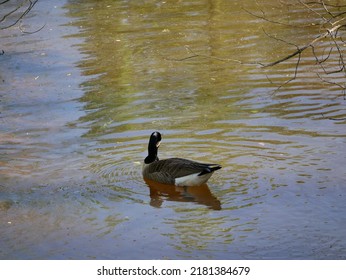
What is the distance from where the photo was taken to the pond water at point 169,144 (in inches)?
400

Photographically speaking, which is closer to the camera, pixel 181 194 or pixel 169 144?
pixel 181 194

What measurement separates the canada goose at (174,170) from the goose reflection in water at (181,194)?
0.09m

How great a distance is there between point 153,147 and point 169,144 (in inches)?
43.0

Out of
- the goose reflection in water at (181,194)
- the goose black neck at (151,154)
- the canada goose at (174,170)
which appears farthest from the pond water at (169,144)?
the goose black neck at (151,154)

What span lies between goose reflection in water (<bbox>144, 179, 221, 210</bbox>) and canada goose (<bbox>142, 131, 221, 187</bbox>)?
0.09 m

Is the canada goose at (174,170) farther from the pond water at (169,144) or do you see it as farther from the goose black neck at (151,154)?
the pond water at (169,144)

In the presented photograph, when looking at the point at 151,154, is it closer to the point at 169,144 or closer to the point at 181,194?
the point at 181,194

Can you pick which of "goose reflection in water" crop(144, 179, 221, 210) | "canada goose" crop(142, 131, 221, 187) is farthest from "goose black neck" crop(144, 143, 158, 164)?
"goose reflection in water" crop(144, 179, 221, 210)

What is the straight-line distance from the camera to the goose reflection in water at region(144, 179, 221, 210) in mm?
11398

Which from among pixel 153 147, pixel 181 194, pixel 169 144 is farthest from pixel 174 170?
pixel 169 144

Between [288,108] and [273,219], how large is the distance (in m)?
4.78

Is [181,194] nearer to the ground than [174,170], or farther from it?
nearer to the ground

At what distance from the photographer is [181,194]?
12.1 meters

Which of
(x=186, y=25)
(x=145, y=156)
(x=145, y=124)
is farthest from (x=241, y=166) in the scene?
(x=186, y=25)
